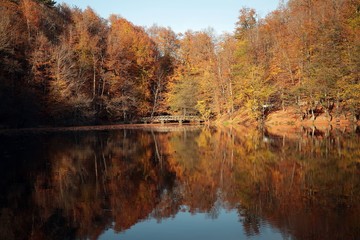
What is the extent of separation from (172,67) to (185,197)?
192 ft

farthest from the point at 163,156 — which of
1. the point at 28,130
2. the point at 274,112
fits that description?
the point at 274,112

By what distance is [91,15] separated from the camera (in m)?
61.4

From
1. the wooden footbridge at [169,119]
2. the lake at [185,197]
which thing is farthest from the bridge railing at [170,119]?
the lake at [185,197]

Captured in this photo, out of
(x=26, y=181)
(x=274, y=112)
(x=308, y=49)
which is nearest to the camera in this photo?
(x=26, y=181)

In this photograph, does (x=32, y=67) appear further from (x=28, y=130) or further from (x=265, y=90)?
(x=265, y=90)

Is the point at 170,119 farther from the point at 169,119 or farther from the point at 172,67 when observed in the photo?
the point at 172,67

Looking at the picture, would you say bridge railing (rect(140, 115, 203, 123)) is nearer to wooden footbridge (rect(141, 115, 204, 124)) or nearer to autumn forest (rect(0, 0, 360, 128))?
wooden footbridge (rect(141, 115, 204, 124))

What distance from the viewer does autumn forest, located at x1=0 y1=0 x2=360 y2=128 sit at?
36.9m

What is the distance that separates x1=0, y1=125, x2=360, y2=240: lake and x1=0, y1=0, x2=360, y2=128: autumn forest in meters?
22.7

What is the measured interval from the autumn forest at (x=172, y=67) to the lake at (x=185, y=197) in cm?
2271

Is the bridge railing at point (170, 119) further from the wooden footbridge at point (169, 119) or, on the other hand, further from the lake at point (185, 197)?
the lake at point (185, 197)

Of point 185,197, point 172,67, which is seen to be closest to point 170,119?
point 172,67

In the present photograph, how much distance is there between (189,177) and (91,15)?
55.5 metres

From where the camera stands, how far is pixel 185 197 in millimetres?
10352
